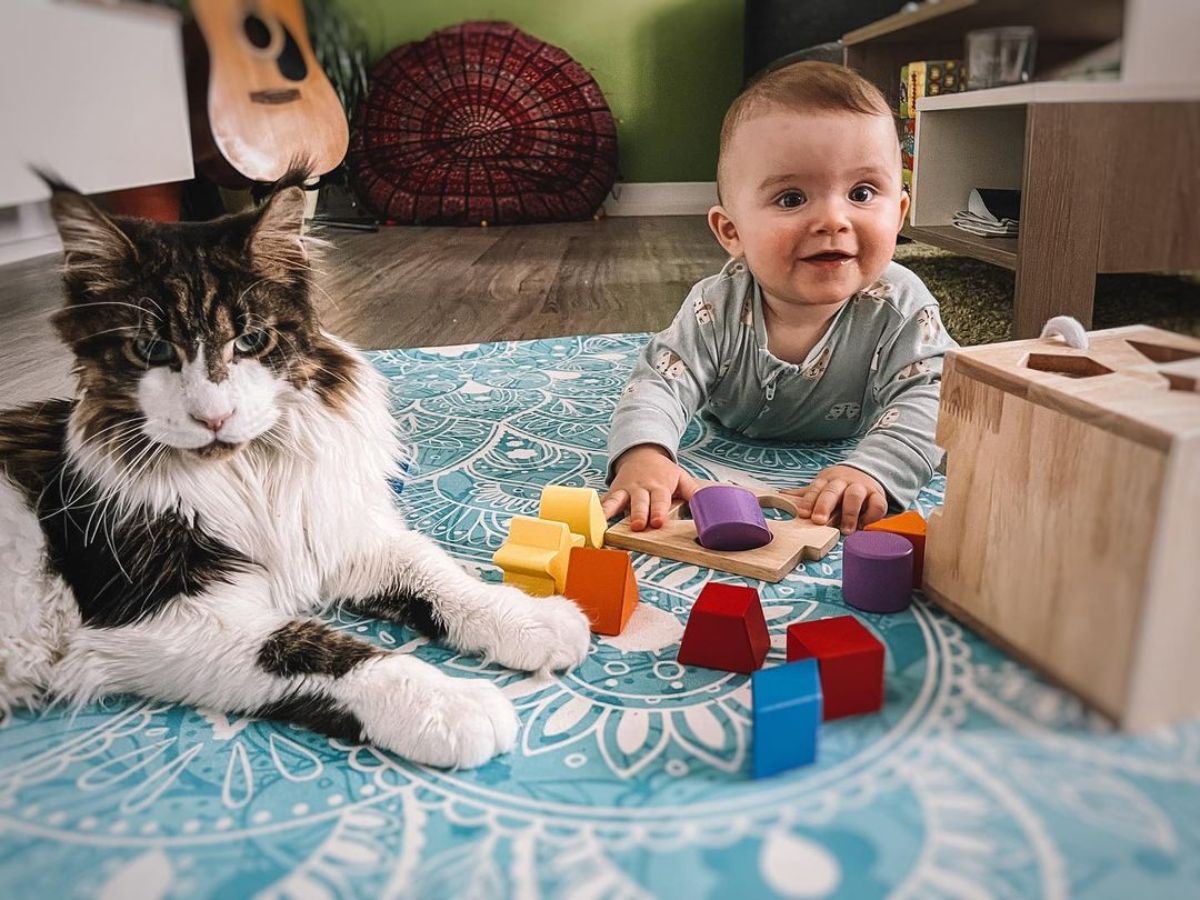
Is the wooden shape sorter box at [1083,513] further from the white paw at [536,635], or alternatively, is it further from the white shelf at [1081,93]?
the white paw at [536,635]

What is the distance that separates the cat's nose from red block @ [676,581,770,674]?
286 millimetres

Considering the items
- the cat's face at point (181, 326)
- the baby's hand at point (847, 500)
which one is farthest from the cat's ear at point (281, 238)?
the baby's hand at point (847, 500)

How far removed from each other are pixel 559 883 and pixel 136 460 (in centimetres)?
35

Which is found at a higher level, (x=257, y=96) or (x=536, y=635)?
(x=257, y=96)

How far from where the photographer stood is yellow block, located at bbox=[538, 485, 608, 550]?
0.68 m

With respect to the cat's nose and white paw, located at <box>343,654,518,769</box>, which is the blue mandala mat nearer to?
white paw, located at <box>343,654,518,769</box>

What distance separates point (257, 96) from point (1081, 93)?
1.19 feet

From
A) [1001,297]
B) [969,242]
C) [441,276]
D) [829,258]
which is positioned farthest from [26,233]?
[1001,297]

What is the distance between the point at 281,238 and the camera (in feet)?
1.78

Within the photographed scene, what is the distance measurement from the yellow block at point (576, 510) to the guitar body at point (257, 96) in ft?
0.91

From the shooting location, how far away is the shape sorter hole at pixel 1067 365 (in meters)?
0.46

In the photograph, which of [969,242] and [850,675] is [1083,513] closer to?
[850,675]

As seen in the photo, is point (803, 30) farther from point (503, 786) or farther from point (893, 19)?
point (503, 786)

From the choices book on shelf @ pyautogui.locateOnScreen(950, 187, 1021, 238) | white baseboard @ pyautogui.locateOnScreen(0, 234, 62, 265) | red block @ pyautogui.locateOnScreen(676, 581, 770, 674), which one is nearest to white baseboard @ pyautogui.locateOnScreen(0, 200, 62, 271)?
white baseboard @ pyautogui.locateOnScreen(0, 234, 62, 265)
